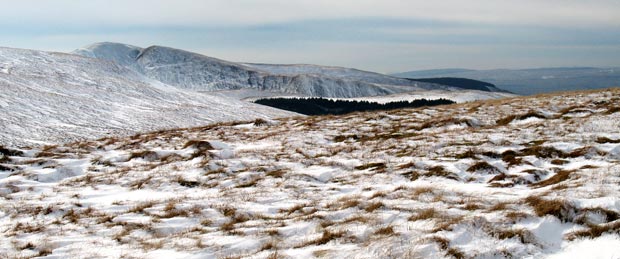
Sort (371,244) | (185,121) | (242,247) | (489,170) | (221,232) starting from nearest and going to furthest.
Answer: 1. (371,244)
2. (242,247)
3. (221,232)
4. (489,170)
5. (185,121)

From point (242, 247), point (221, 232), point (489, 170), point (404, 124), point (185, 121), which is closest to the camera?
point (242, 247)

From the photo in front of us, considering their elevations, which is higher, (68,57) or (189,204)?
(68,57)

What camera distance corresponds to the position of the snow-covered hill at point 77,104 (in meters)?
46.2

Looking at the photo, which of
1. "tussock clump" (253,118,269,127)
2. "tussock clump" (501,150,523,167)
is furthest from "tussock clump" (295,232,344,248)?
"tussock clump" (253,118,269,127)

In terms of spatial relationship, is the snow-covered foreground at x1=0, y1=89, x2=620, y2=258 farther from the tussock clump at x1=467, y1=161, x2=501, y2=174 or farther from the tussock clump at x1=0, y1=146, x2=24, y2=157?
the tussock clump at x1=0, y1=146, x2=24, y2=157

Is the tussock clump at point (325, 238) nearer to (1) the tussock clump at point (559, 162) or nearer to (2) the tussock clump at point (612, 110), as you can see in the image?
(1) the tussock clump at point (559, 162)

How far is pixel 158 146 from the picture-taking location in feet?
90.4

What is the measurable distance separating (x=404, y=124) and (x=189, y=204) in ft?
62.9

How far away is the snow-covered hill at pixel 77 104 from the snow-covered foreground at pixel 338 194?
23.0 meters

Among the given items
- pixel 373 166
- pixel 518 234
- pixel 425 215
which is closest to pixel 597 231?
pixel 518 234

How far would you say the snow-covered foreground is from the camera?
8.88 metres

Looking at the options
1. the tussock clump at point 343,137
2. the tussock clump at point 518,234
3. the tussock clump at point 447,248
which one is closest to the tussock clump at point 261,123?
the tussock clump at point 343,137

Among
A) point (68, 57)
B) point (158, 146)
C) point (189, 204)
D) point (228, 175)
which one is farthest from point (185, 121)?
point (68, 57)

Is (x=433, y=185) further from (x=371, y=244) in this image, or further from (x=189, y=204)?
(x=189, y=204)
